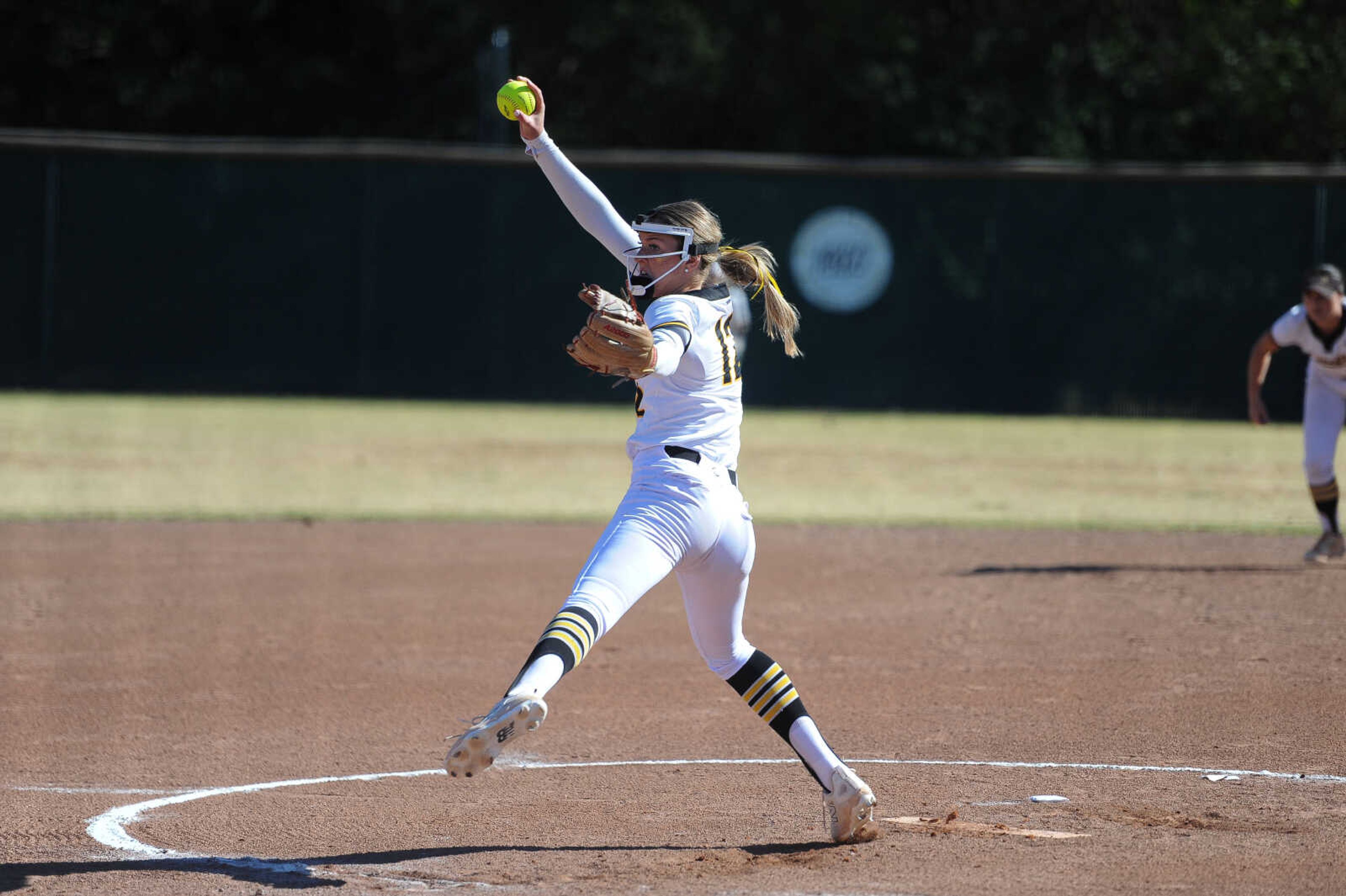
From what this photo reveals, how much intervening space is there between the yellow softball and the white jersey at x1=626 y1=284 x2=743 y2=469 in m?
1.06

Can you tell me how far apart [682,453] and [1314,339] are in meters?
6.94

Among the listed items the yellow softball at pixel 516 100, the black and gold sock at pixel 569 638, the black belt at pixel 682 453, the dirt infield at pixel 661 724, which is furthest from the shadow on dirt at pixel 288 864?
the yellow softball at pixel 516 100

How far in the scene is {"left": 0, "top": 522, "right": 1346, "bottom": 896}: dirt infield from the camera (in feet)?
14.6

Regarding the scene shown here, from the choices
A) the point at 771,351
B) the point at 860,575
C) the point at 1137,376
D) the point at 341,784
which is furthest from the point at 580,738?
the point at 1137,376

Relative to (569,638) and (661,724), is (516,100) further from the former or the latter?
(661,724)

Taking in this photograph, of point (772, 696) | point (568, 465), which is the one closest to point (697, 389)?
point (772, 696)

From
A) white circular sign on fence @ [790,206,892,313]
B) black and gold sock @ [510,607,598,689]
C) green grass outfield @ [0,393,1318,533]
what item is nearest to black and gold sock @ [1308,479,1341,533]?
green grass outfield @ [0,393,1318,533]

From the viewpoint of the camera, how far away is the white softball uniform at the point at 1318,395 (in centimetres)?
1005

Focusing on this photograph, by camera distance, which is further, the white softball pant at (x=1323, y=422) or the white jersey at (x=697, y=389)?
the white softball pant at (x=1323, y=422)

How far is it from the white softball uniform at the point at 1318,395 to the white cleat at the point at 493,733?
7.56 m

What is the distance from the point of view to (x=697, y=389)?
4555mm

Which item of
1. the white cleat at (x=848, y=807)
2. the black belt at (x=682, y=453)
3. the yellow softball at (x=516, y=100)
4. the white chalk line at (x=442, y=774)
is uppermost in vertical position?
the yellow softball at (x=516, y=100)

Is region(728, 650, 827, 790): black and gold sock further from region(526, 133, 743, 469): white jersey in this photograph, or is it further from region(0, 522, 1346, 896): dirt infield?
region(526, 133, 743, 469): white jersey

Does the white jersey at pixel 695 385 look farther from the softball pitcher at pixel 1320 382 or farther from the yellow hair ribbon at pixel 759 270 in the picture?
the softball pitcher at pixel 1320 382
